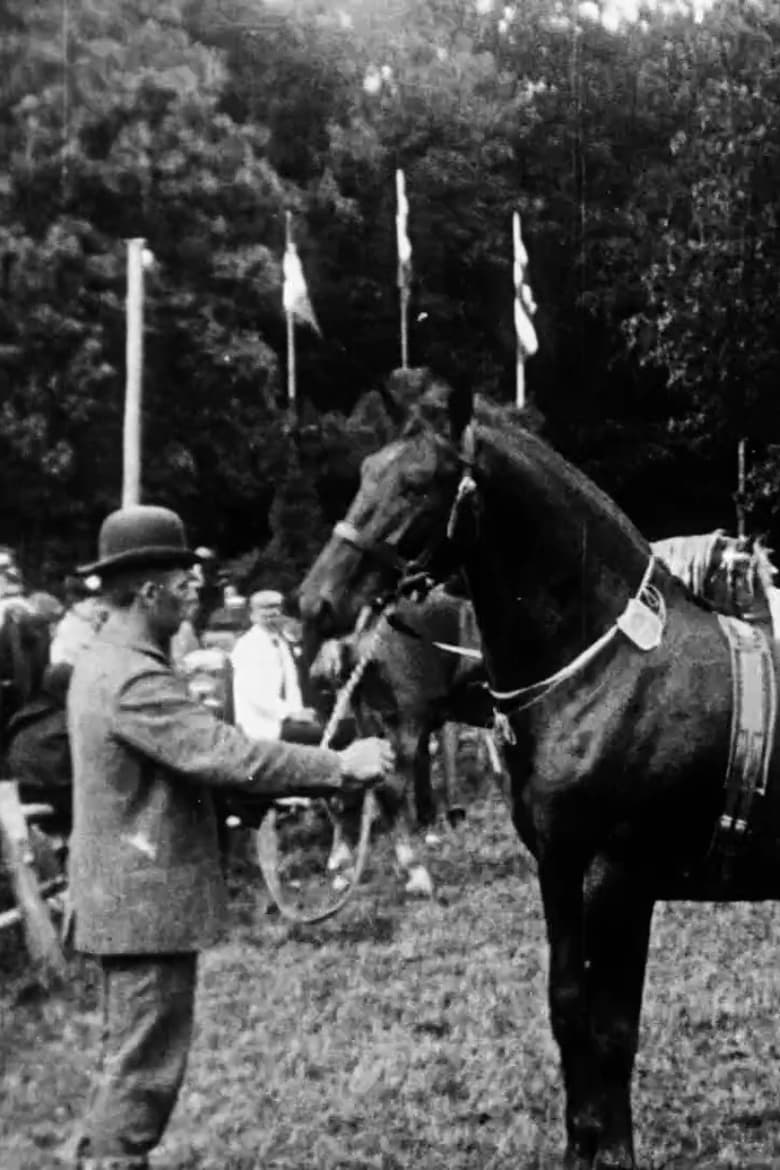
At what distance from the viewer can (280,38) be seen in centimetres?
2350

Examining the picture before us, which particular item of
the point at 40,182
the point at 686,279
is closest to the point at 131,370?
the point at 40,182

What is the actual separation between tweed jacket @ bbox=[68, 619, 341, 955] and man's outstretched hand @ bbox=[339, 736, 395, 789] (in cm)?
4

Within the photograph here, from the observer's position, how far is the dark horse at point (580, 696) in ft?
16.0

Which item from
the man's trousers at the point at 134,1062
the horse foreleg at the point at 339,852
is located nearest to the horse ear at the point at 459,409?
the man's trousers at the point at 134,1062

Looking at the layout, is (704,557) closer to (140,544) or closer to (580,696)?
(580,696)

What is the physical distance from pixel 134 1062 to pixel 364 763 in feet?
3.31

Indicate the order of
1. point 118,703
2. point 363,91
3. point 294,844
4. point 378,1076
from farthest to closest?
point 363,91
point 294,844
point 378,1076
point 118,703

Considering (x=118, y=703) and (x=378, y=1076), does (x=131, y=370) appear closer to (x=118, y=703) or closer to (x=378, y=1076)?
(x=378, y=1076)

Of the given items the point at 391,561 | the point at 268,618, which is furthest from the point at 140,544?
the point at 268,618

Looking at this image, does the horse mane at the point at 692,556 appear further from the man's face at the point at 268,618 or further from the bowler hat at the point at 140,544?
the man's face at the point at 268,618

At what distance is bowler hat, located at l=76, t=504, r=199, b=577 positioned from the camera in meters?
4.18

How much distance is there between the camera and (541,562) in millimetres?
4945

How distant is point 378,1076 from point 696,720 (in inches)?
86.7

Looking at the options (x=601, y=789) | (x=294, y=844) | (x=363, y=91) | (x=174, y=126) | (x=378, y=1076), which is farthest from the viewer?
(x=363, y=91)
